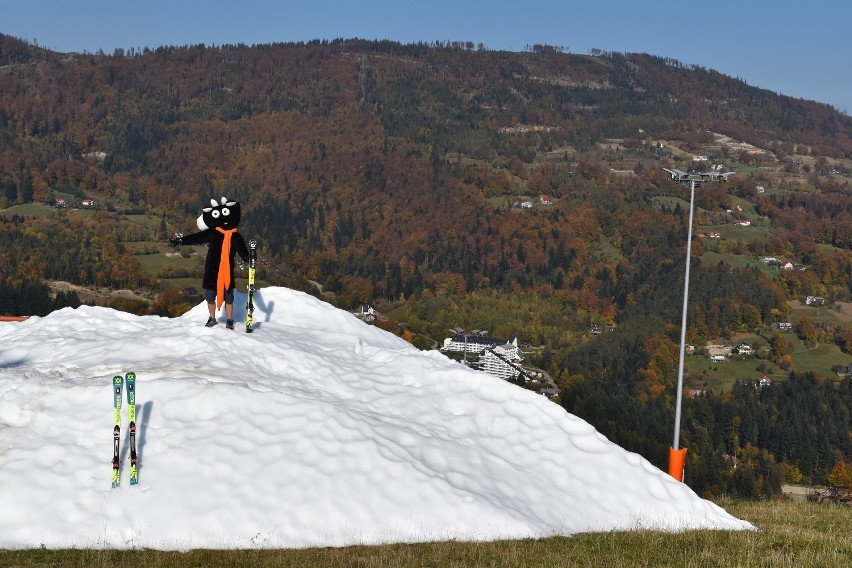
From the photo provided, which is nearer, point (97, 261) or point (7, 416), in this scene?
point (7, 416)

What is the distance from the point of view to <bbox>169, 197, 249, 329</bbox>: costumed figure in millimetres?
19406

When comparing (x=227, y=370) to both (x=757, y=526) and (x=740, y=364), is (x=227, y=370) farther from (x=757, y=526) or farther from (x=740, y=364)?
(x=740, y=364)

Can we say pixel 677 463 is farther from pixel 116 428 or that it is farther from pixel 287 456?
pixel 116 428

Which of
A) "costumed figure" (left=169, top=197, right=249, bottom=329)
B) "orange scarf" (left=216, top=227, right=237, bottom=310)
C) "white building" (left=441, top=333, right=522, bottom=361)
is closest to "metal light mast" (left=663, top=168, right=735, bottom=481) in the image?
"costumed figure" (left=169, top=197, right=249, bottom=329)

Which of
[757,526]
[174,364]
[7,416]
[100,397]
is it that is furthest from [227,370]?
[757,526]

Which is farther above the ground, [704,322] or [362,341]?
[362,341]

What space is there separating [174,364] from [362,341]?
5.71m

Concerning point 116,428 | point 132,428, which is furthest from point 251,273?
point 116,428

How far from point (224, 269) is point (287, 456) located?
761 cm

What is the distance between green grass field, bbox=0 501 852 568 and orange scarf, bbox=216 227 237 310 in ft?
30.8

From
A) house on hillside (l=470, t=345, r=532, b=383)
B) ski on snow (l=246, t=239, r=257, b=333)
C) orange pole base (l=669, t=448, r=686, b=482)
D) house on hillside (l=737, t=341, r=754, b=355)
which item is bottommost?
house on hillside (l=470, t=345, r=532, b=383)

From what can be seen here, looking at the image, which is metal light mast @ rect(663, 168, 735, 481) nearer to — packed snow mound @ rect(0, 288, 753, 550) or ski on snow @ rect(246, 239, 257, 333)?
packed snow mound @ rect(0, 288, 753, 550)

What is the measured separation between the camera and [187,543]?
10992 mm

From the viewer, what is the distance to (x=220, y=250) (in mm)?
19500
